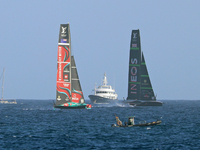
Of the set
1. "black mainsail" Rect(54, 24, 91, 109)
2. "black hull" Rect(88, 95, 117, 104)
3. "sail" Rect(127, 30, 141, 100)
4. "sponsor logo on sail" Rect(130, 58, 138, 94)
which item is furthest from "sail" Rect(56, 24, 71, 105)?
"black hull" Rect(88, 95, 117, 104)

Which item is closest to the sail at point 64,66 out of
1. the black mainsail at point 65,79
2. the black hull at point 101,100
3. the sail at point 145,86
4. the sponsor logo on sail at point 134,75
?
the black mainsail at point 65,79

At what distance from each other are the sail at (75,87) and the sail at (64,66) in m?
1.37

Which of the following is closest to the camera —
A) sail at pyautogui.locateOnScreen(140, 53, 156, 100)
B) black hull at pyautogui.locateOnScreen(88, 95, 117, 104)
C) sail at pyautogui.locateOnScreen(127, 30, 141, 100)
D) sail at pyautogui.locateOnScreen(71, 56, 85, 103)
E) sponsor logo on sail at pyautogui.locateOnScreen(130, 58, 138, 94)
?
sail at pyautogui.locateOnScreen(71, 56, 85, 103)

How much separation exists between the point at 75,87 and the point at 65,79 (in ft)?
10.1

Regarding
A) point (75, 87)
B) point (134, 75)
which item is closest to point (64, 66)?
point (75, 87)

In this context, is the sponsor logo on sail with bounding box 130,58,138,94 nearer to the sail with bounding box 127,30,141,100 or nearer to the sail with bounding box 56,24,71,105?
the sail with bounding box 127,30,141,100

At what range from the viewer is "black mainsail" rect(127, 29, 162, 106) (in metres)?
100

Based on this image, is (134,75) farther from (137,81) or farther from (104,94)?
(104,94)

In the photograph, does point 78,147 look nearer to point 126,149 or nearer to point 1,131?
point 126,149

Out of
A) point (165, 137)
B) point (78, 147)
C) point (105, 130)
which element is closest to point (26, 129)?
point (105, 130)

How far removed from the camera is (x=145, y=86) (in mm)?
101875

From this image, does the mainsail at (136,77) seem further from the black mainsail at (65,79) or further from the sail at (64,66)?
the sail at (64,66)

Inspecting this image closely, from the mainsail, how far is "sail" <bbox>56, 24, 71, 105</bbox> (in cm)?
2753

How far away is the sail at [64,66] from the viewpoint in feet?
252
